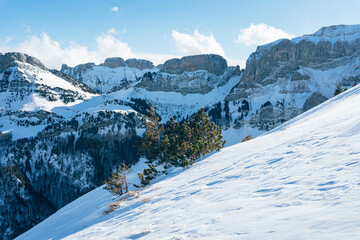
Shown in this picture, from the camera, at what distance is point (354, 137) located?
331 inches

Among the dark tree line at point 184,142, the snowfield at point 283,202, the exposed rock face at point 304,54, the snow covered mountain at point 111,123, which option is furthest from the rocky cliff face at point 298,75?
the snowfield at point 283,202

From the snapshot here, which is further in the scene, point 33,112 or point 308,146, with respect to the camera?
point 33,112

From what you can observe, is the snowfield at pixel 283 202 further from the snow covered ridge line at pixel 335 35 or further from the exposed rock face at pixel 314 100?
the snow covered ridge line at pixel 335 35

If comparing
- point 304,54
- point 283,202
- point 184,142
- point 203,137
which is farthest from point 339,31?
point 283,202

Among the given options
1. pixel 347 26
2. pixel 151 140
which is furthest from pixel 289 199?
pixel 347 26

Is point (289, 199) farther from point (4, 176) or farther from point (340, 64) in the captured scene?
point (340, 64)

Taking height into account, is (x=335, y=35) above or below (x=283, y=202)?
above

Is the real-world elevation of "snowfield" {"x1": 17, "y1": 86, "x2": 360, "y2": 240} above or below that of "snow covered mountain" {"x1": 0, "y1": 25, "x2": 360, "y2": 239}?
below

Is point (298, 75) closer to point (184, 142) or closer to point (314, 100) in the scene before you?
point (314, 100)

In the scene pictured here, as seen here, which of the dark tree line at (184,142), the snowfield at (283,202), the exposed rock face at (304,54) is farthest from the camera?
the exposed rock face at (304,54)

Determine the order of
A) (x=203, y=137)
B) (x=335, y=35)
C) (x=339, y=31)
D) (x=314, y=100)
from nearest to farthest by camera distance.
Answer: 1. (x=203, y=137)
2. (x=314, y=100)
3. (x=335, y=35)
4. (x=339, y=31)

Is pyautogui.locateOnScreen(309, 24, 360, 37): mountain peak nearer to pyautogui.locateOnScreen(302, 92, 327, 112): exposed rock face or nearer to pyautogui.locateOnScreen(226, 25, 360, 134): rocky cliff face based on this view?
pyautogui.locateOnScreen(226, 25, 360, 134): rocky cliff face

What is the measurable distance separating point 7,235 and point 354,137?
111 meters

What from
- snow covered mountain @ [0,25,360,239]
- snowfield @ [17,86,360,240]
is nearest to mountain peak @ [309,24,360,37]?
snow covered mountain @ [0,25,360,239]
